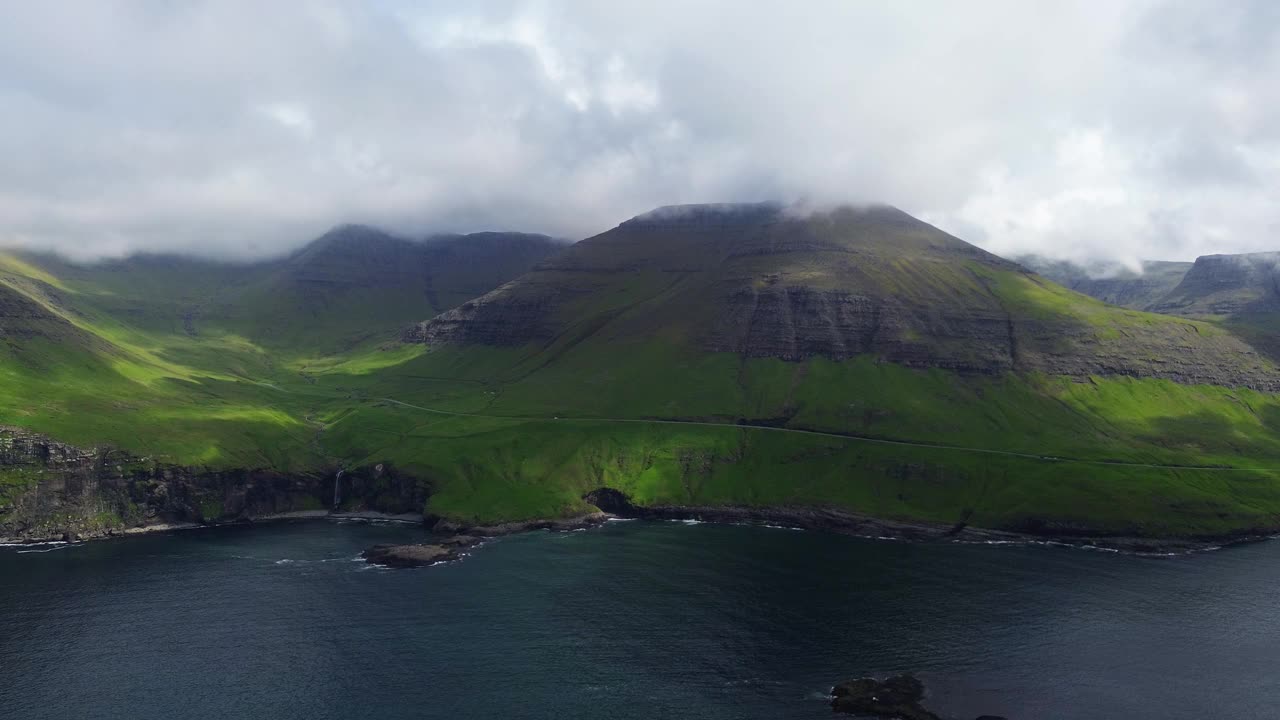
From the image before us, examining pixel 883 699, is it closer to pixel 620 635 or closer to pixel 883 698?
pixel 883 698

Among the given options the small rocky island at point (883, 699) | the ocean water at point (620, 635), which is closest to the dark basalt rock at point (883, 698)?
the small rocky island at point (883, 699)

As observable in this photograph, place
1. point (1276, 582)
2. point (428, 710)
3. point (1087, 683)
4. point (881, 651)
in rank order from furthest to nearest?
point (1276, 582)
point (881, 651)
point (1087, 683)
point (428, 710)

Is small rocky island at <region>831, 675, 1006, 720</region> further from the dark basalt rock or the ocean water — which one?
the ocean water

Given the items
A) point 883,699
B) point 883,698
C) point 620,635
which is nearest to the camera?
point 883,699

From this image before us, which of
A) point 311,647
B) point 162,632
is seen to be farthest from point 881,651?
point 162,632

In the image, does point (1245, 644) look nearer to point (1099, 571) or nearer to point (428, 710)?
point (1099, 571)

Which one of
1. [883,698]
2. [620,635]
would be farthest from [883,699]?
[620,635]

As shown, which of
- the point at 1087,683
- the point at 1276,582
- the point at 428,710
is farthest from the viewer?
the point at 1276,582
